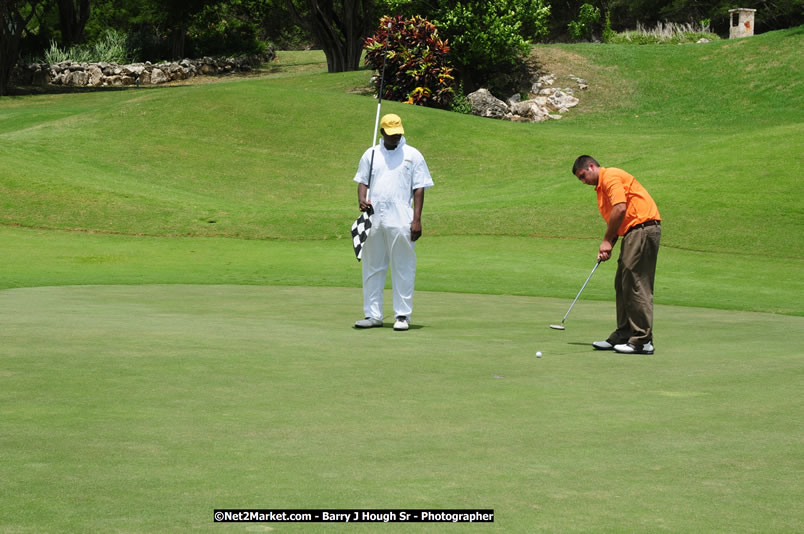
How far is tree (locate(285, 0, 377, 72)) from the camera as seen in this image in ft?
202

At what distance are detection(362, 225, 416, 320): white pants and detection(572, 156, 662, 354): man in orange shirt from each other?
228 centimetres

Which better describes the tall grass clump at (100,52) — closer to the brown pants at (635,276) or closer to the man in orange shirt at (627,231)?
the man in orange shirt at (627,231)

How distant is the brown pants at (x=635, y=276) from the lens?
34.5 ft

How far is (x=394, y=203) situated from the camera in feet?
39.8

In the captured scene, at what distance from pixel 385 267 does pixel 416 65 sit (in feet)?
112

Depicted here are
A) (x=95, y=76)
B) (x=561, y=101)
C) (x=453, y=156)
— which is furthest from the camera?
(x=95, y=76)

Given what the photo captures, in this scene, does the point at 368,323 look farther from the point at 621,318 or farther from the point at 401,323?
the point at 621,318

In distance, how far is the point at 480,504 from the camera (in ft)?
15.0

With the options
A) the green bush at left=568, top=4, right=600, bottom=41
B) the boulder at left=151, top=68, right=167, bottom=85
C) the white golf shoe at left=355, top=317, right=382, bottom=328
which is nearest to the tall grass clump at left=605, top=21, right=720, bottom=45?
the green bush at left=568, top=4, right=600, bottom=41

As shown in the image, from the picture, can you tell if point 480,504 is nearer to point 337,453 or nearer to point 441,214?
point 337,453

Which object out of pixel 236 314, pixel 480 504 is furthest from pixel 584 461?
pixel 236 314

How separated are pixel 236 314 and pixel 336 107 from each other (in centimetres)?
2821

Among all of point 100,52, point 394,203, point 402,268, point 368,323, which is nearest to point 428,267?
point 402,268

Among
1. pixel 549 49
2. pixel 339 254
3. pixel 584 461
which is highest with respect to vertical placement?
pixel 549 49
